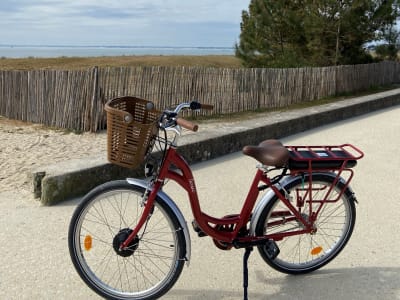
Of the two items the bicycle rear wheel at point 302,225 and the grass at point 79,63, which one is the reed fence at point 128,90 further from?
the grass at point 79,63

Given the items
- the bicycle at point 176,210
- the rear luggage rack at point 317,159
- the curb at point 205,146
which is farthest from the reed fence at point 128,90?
the rear luggage rack at point 317,159

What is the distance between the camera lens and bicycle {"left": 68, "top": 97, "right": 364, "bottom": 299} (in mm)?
2529

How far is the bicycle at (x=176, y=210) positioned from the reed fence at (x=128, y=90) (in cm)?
574

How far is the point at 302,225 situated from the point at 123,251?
47.2 inches

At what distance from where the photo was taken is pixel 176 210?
2.62 metres

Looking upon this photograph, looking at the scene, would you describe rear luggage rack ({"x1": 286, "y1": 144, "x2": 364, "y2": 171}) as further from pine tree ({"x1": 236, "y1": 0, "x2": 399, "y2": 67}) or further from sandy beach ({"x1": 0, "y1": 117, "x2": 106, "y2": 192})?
pine tree ({"x1": 236, "y1": 0, "x2": 399, "y2": 67})

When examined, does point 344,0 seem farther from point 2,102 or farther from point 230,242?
point 230,242

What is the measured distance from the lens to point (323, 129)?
827cm

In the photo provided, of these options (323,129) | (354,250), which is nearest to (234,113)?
(323,129)

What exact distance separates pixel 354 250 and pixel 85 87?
21.5ft

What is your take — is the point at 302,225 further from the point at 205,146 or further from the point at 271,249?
the point at 205,146

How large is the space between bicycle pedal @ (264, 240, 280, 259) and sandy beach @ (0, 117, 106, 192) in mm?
2751

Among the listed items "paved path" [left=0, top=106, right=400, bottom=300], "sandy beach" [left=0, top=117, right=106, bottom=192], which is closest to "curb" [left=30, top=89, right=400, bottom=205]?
"paved path" [left=0, top=106, right=400, bottom=300]

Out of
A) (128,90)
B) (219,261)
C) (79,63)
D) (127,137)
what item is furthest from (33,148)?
(79,63)
